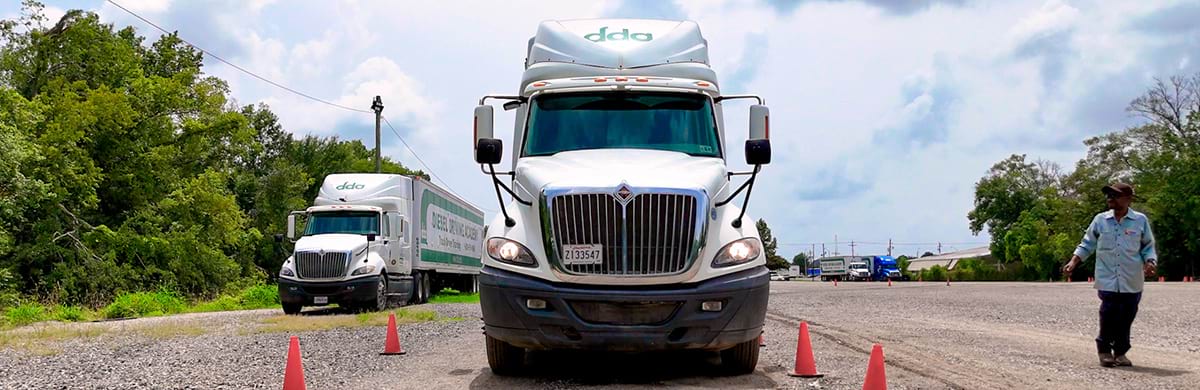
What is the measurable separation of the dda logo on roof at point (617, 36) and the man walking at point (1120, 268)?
4569 millimetres

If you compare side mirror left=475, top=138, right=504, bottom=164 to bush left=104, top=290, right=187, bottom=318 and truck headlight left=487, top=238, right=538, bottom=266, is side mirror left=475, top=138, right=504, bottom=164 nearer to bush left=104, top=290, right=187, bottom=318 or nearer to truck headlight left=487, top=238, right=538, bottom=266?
truck headlight left=487, top=238, right=538, bottom=266

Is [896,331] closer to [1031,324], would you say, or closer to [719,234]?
[1031,324]

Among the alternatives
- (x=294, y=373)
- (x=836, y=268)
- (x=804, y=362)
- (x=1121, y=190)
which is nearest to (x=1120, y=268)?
(x=1121, y=190)

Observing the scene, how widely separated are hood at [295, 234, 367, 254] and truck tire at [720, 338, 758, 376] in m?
14.1

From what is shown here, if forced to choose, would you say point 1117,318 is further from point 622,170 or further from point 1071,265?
point 622,170

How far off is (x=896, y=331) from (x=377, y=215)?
490 inches

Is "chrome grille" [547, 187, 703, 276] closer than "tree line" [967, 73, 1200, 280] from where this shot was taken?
Yes

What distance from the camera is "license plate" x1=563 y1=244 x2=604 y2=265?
7684mm

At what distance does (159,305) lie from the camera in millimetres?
26672

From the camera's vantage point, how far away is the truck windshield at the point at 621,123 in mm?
9078

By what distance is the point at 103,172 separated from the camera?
107 feet

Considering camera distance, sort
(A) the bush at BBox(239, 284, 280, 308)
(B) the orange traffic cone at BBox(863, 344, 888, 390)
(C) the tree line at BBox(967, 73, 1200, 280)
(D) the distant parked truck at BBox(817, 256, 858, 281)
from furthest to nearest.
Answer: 1. (D) the distant parked truck at BBox(817, 256, 858, 281)
2. (C) the tree line at BBox(967, 73, 1200, 280)
3. (A) the bush at BBox(239, 284, 280, 308)
4. (B) the orange traffic cone at BBox(863, 344, 888, 390)

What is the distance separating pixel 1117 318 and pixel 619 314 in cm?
495

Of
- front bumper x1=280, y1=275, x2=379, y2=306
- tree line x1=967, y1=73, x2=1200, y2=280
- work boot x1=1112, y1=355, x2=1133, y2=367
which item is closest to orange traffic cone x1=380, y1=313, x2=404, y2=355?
work boot x1=1112, y1=355, x2=1133, y2=367
